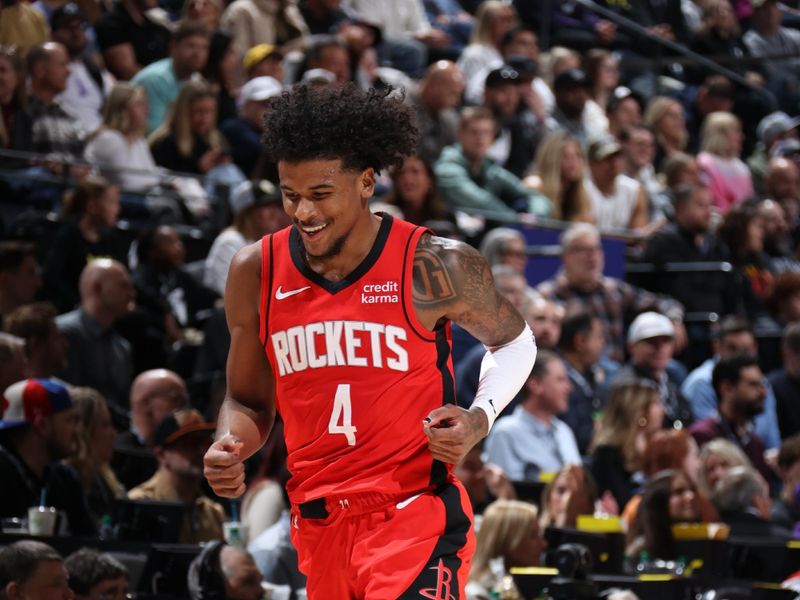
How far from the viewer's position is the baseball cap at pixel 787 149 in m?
15.7

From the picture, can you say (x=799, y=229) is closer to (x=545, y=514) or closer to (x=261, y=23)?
(x=261, y=23)

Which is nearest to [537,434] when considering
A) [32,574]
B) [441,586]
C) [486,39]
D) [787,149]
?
[32,574]

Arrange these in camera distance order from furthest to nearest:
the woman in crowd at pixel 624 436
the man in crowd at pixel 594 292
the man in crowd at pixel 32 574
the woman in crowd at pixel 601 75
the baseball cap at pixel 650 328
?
the woman in crowd at pixel 601 75, the man in crowd at pixel 594 292, the baseball cap at pixel 650 328, the woman in crowd at pixel 624 436, the man in crowd at pixel 32 574

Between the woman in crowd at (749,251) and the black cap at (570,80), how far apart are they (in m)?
2.21

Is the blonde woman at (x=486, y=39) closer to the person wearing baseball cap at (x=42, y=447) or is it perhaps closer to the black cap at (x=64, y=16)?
the black cap at (x=64, y=16)

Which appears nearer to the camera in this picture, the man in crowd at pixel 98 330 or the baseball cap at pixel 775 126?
the man in crowd at pixel 98 330

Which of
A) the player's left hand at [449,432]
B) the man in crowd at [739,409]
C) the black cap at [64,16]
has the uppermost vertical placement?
the player's left hand at [449,432]

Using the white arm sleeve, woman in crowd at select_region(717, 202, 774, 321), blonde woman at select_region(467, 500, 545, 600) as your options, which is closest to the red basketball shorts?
the white arm sleeve

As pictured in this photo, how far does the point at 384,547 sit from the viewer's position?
4.38 m

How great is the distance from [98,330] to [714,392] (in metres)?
4.42

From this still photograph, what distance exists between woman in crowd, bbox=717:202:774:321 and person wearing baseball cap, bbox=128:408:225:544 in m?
6.43

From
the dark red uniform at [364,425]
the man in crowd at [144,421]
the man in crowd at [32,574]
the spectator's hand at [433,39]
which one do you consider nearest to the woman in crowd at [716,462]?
the man in crowd at [144,421]

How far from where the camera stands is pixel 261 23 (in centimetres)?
1366

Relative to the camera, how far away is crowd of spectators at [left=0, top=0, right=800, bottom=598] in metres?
7.70
